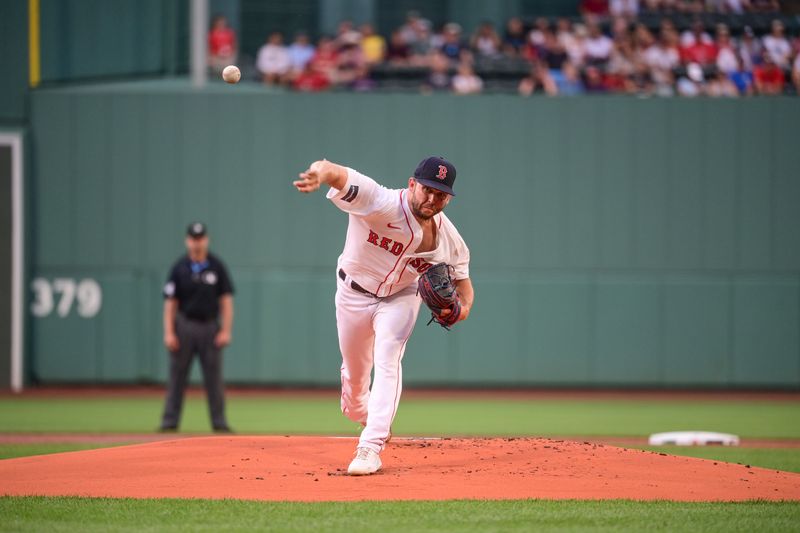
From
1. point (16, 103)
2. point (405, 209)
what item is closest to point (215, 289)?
point (405, 209)

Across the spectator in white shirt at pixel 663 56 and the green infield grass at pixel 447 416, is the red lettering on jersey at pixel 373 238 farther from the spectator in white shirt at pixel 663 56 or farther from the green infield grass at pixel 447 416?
the spectator in white shirt at pixel 663 56

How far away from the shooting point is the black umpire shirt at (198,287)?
11188mm

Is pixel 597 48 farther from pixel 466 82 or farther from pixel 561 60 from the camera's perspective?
pixel 466 82

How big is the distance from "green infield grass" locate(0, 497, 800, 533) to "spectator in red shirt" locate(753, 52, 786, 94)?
11615 millimetres

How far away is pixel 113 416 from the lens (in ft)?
41.9

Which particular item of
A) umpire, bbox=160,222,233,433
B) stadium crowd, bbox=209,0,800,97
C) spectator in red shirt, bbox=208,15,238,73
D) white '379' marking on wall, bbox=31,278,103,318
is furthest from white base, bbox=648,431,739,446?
spectator in red shirt, bbox=208,15,238,73

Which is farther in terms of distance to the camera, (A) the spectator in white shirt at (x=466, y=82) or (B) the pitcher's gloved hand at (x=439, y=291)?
(A) the spectator in white shirt at (x=466, y=82)

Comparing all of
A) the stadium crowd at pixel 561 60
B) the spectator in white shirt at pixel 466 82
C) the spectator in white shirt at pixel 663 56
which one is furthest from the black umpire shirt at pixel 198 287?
the spectator in white shirt at pixel 663 56

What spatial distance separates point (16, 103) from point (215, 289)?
623 cm

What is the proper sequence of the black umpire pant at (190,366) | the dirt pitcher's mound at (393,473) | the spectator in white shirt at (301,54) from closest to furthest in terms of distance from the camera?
the dirt pitcher's mound at (393,473), the black umpire pant at (190,366), the spectator in white shirt at (301,54)

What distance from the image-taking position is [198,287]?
1120 centimetres

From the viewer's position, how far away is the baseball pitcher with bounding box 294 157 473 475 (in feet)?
21.7

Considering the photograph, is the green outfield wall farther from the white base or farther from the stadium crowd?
the white base

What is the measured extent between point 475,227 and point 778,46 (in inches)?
222
